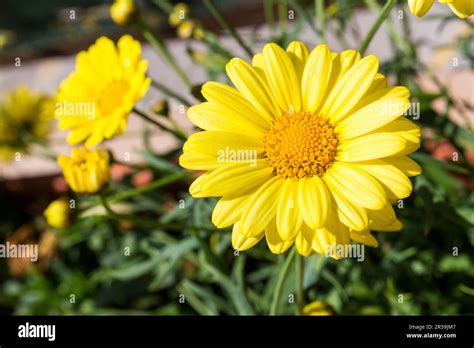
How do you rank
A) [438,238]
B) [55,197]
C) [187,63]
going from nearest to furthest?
[438,238]
[55,197]
[187,63]

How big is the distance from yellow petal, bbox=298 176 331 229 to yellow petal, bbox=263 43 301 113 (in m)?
0.09

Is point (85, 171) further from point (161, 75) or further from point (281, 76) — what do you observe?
point (161, 75)

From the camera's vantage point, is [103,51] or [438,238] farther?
[438,238]

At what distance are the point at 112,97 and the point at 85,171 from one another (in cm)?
15

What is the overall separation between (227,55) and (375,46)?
90 cm

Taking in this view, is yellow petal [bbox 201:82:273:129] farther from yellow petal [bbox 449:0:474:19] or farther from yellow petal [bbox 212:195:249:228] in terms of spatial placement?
yellow petal [bbox 449:0:474:19]

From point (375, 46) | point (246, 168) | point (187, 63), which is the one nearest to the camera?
point (246, 168)

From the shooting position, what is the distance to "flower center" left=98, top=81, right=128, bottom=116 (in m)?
0.80

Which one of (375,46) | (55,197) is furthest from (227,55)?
(375,46)

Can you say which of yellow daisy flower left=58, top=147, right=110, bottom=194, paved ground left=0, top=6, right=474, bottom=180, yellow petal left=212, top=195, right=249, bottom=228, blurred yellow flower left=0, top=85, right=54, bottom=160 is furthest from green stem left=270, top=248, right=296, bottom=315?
blurred yellow flower left=0, top=85, right=54, bottom=160

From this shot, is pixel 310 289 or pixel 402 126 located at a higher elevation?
pixel 402 126
